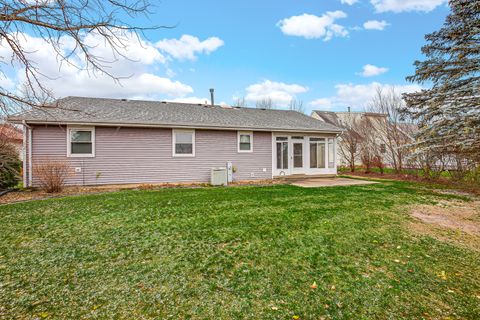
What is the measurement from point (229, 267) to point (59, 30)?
333cm

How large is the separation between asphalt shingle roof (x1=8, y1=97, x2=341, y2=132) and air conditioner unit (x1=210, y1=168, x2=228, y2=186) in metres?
2.04

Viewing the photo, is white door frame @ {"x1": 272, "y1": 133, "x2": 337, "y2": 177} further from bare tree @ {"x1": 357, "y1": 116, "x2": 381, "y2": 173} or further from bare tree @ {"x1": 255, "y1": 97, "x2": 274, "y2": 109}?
bare tree @ {"x1": 255, "y1": 97, "x2": 274, "y2": 109}

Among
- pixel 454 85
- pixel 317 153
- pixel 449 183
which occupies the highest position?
pixel 454 85

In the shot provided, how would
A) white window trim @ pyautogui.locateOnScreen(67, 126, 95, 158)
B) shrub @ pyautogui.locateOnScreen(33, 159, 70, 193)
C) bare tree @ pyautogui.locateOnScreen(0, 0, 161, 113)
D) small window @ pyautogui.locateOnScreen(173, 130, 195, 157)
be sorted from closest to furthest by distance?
1. bare tree @ pyautogui.locateOnScreen(0, 0, 161, 113)
2. shrub @ pyautogui.locateOnScreen(33, 159, 70, 193)
3. white window trim @ pyautogui.locateOnScreen(67, 126, 95, 158)
4. small window @ pyautogui.locateOnScreen(173, 130, 195, 157)

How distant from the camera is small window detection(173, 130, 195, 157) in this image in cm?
1045

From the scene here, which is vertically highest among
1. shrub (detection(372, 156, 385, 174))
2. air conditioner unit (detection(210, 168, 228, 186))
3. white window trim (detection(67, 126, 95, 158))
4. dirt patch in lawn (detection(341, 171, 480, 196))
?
white window trim (detection(67, 126, 95, 158))

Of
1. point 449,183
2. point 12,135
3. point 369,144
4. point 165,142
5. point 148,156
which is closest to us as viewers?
point 12,135

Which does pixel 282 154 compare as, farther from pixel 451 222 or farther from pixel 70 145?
pixel 70 145

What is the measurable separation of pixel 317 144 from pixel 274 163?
9.59 feet

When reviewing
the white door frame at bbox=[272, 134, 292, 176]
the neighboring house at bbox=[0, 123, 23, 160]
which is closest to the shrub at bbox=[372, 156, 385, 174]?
the white door frame at bbox=[272, 134, 292, 176]

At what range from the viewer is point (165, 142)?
1028 cm

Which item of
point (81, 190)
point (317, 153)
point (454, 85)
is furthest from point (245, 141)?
point (454, 85)

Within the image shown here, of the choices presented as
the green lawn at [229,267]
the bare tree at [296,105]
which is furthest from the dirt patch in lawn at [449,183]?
the bare tree at [296,105]

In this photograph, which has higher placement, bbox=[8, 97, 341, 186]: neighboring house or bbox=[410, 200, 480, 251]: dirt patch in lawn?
bbox=[8, 97, 341, 186]: neighboring house
